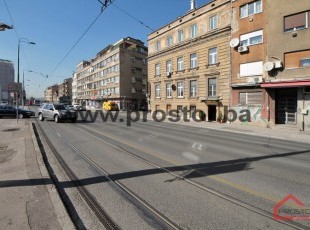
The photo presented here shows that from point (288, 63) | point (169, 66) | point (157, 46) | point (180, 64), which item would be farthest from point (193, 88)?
point (288, 63)

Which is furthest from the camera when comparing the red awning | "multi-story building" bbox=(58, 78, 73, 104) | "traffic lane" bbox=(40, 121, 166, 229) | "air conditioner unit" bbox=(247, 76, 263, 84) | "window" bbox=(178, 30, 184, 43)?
"multi-story building" bbox=(58, 78, 73, 104)

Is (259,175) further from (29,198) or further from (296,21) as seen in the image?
(296,21)

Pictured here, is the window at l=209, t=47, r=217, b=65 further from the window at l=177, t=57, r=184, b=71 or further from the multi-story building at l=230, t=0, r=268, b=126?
the window at l=177, t=57, r=184, b=71

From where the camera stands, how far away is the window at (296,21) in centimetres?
2000

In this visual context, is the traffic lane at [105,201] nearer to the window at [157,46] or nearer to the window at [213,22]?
the window at [213,22]

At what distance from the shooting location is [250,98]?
24.5 m

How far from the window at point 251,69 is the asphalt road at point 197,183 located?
1452 centimetres

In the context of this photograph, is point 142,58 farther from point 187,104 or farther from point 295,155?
point 295,155

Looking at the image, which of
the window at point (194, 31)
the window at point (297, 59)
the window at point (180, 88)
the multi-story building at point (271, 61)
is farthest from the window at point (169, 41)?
the window at point (297, 59)

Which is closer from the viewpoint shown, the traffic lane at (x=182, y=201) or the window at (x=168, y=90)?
the traffic lane at (x=182, y=201)

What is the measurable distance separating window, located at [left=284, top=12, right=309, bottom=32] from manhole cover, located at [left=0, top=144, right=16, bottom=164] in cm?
2106

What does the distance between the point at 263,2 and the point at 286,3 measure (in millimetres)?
2437

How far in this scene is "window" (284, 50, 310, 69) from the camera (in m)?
19.9

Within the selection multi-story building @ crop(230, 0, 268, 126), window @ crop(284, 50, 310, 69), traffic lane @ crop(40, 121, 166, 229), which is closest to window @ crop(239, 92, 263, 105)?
multi-story building @ crop(230, 0, 268, 126)
